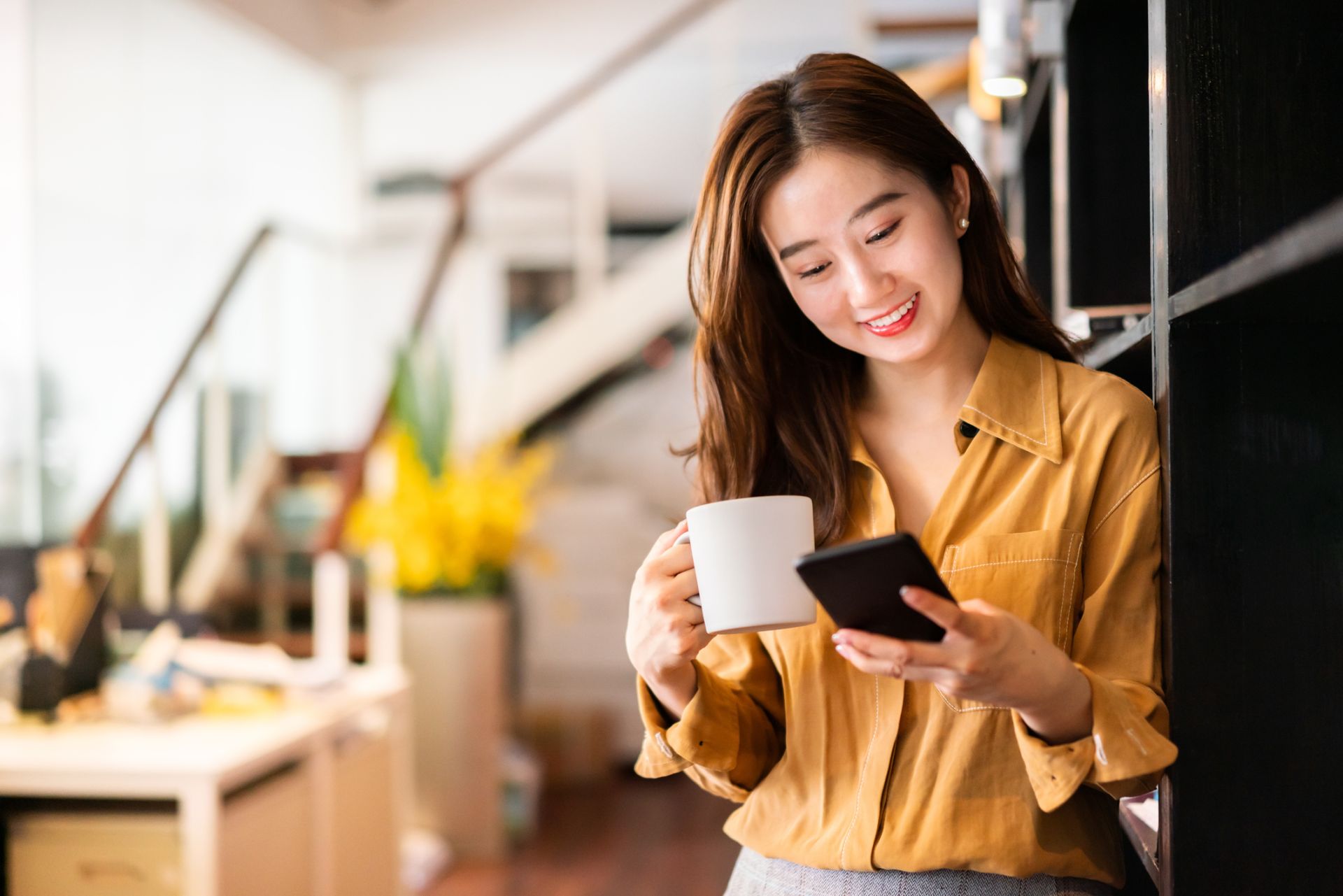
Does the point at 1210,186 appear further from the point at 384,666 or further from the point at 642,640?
the point at 384,666

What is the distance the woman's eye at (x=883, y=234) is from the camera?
1.02 meters

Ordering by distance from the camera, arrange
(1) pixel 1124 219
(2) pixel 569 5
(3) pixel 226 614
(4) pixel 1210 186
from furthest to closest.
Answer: (2) pixel 569 5 < (3) pixel 226 614 < (1) pixel 1124 219 < (4) pixel 1210 186

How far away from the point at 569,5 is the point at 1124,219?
5039 millimetres

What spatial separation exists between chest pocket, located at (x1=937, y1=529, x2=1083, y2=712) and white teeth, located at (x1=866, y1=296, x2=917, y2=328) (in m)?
0.20

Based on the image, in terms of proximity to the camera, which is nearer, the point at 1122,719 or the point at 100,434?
the point at 1122,719

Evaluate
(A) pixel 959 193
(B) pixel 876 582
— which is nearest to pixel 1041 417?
(A) pixel 959 193

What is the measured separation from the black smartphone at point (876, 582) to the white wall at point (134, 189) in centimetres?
389

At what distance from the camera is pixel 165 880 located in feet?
6.23

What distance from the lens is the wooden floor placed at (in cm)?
341

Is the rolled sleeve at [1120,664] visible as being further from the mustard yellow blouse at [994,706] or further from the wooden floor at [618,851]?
the wooden floor at [618,851]

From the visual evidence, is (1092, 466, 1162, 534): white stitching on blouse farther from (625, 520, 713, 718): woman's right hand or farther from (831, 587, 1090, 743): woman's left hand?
(625, 520, 713, 718): woman's right hand

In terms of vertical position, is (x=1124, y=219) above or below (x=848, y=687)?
above

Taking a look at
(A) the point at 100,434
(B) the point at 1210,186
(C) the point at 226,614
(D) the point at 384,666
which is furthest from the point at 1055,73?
(C) the point at 226,614

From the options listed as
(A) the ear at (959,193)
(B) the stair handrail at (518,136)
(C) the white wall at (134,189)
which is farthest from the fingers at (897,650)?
(C) the white wall at (134,189)
